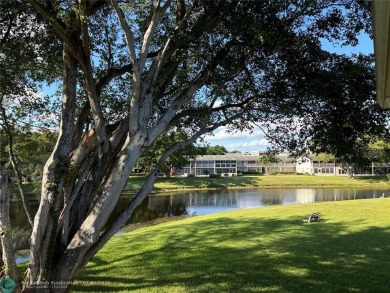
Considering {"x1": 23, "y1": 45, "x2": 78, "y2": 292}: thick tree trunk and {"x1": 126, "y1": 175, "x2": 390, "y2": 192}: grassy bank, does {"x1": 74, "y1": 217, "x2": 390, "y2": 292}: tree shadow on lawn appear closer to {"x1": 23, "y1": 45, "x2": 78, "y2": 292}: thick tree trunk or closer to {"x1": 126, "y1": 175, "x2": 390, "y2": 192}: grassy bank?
{"x1": 23, "y1": 45, "x2": 78, "y2": 292}: thick tree trunk

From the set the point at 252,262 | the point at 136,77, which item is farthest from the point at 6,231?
the point at 252,262

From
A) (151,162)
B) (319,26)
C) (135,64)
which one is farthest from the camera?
(151,162)

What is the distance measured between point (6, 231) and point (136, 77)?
2665 mm

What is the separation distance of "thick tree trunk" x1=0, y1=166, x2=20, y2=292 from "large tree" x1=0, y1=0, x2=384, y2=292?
32 centimetres

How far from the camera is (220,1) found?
19.1 feet

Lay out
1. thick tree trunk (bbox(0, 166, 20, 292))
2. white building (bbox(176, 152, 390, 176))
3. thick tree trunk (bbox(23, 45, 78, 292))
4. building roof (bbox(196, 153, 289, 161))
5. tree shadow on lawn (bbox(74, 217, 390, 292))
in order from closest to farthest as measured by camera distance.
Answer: thick tree trunk (bbox(0, 166, 20, 292)) < thick tree trunk (bbox(23, 45, 78, 292)) < tree shadow on lawn (bbox(74, 217, 390, 292)) < white building (bbox(176, 152, 390, 176)) < building roof (bbox(196, 153, 289, 161))

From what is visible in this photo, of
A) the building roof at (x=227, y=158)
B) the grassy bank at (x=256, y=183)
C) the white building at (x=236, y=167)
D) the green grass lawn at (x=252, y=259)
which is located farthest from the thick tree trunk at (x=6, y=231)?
the building roof at (x=227, y=158)

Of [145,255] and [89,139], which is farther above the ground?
[89,139]

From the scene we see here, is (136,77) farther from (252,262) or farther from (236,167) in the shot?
(236,167)

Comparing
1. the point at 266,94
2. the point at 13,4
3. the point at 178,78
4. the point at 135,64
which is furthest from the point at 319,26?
the point at 13,4

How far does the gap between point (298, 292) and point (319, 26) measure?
4.84 m

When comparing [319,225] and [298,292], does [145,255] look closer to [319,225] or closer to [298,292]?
[298,292]

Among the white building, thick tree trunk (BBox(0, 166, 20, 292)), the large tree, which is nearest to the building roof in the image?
the white building

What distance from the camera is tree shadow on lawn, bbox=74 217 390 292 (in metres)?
7.75
